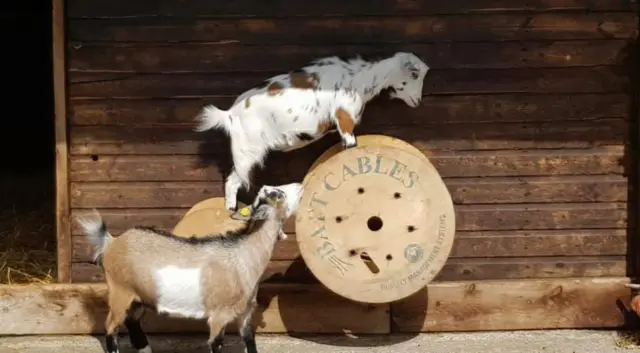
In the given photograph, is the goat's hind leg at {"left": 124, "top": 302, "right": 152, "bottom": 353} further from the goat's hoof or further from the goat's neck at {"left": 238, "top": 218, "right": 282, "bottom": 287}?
the goat's hoof

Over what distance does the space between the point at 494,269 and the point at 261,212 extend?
1715 mm

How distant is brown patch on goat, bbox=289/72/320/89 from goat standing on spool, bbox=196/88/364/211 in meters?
0.03

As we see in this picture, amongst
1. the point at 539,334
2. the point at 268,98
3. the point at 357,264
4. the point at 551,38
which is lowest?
the point at 539,334

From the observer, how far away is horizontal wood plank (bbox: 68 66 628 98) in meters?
5.67

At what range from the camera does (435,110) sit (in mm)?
5691

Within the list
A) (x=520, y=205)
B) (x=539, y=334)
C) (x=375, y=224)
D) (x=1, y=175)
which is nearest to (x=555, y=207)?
(x=520, y=205)

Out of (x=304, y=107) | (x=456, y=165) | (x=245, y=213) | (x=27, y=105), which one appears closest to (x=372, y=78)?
(x=304, y=107)

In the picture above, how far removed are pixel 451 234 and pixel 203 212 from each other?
1412mm

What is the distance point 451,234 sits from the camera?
518 centimetres

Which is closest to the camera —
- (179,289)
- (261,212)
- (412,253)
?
(179,289)

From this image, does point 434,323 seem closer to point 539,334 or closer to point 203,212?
point 539,334

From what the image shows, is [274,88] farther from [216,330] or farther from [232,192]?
[216,330]

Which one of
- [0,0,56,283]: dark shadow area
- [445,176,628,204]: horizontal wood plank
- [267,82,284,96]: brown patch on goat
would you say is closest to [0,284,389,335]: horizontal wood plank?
[445,176,628,204]: horizontal wood plank

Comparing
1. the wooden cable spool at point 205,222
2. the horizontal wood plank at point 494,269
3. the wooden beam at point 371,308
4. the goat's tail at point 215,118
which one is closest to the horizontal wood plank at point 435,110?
the goat's tail at point 215,118
